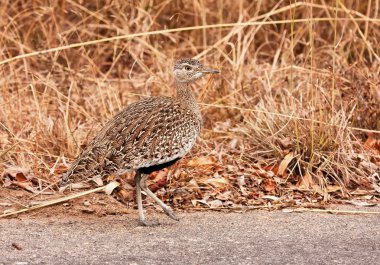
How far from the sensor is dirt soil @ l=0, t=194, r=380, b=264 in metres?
5.23

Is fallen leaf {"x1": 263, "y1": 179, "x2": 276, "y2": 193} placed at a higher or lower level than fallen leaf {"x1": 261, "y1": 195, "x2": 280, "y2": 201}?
higher

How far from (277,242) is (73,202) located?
175cm

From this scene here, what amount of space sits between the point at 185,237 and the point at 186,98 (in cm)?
136

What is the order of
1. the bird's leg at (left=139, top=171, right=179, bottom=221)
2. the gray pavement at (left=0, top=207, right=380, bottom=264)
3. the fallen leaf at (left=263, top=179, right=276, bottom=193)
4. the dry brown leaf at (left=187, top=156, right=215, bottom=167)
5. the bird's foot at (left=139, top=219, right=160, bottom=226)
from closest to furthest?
1. the gray pavement at (left=0, top=207, right=380, bottom=264)
2. the bird's foot at (left=139, top=219, right=160, bottom=226)
3. the bird's leg at (left=139, top=171, right=179, bottom=221)
4. the fallen leaf at (left=263, top=179, right=276, bottom=193)
5. the dry brown leaf at (left=187, top=156, right=215, bottom=167)

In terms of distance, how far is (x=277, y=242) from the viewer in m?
5.61

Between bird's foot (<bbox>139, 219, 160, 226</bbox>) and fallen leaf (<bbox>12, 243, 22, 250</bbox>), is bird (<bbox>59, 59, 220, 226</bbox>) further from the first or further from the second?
fallen leaf (<bbox>12, 243, 22, 250</bbox>)

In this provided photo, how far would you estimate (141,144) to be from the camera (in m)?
6.07

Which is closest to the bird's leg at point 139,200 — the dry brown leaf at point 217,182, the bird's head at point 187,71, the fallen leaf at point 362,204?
the dry brown leaf at point 217,182

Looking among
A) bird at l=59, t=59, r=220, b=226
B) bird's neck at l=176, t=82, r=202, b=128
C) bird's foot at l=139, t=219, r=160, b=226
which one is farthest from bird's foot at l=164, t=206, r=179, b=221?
bird's neck at l=176, t=82, r=202, b=128

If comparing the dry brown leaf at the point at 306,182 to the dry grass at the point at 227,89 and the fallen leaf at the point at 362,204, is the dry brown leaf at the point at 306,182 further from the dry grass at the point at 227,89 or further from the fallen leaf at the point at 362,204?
the fallen leaf at the point at 362,204

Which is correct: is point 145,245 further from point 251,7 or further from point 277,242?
point 251,7

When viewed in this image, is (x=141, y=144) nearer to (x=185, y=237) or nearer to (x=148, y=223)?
(x=148, y=223)

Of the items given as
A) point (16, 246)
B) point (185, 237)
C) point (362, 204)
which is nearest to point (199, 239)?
point (185, 237)

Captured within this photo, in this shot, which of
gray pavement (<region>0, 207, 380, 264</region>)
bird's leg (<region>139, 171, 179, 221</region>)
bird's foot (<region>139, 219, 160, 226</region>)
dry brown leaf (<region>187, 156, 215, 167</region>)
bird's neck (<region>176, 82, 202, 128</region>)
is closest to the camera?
gray pavement (<region>0, 207, 380, 264</region>)
